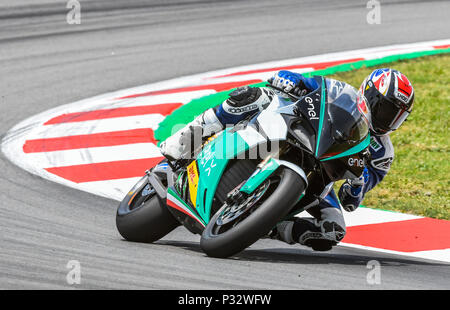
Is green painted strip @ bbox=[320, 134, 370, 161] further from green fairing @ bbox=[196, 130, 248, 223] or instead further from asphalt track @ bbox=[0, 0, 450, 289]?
asphalt track @ bbox=[0, 0, 450, 289]

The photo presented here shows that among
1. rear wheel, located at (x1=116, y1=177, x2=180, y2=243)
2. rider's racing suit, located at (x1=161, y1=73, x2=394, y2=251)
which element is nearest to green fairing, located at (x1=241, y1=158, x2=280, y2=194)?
rider's racing suit, located at (x1=161, y1=73, x2=394, y2=251)

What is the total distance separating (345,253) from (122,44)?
26.8ft

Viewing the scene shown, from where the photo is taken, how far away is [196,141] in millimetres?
5773

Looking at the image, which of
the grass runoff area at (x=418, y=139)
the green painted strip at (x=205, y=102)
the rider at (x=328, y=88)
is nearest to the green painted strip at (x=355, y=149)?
the rider at (x=328, y=88)

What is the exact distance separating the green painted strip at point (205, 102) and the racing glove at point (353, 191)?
222 centimetres

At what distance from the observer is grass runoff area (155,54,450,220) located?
7.52 metres

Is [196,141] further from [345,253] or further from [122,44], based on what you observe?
[122,44]

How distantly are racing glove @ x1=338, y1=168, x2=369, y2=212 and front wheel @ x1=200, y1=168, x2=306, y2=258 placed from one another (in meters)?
0.89

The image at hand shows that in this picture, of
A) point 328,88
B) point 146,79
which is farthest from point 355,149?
point 146,79

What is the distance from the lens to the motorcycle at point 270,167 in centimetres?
492

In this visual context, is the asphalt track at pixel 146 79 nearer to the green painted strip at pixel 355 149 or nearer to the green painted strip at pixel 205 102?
the green painted strip at pixel 355 149

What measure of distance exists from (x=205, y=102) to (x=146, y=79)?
1.61 m

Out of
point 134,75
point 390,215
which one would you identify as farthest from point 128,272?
point 134,75

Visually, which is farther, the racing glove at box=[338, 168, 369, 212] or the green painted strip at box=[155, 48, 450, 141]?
the green painted strip at box=[155, 48, 450, 141]
